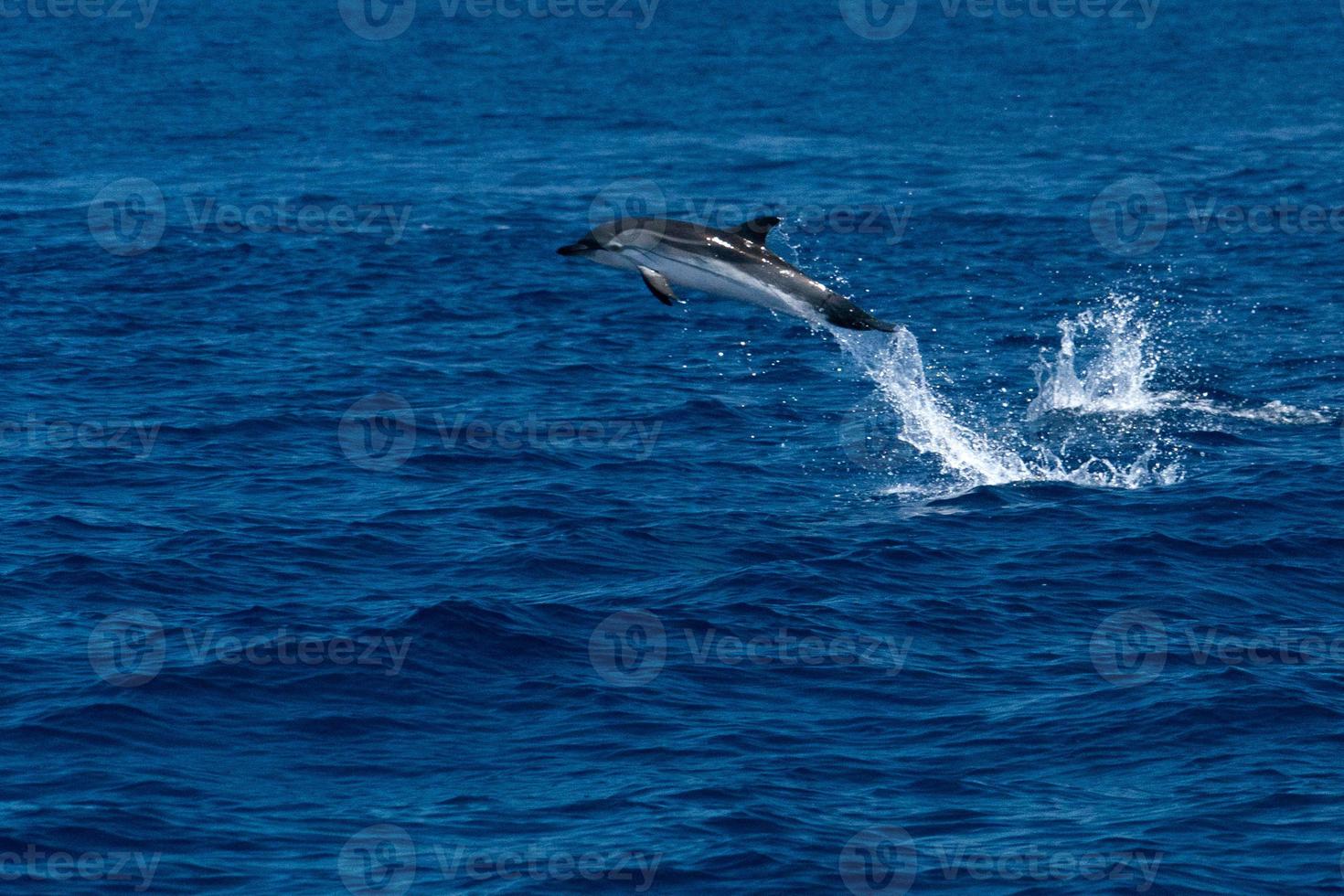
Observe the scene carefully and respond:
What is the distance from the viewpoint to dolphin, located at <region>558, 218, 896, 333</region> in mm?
24562

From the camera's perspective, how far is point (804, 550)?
28.7m

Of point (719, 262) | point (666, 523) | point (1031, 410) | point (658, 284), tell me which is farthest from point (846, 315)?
point (1031, 410)

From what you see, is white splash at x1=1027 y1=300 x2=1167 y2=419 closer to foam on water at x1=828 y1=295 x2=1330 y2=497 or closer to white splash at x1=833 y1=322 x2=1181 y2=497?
foam on water at x1=828 y1=295 x2=1330 y2=497

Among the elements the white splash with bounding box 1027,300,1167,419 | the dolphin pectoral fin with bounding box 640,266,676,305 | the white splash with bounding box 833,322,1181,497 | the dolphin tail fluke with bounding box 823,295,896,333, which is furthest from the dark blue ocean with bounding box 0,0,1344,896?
the dolphin pectoral fin with bounding box 640,266,676,305

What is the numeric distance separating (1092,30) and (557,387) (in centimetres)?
6602

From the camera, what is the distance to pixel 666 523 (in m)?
29.9

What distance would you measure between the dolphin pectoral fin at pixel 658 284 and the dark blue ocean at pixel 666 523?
4543 mm

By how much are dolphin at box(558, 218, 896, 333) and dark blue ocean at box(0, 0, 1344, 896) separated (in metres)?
4.23

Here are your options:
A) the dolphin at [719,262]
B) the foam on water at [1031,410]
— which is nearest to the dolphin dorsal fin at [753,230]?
the dolphin at [719,262]

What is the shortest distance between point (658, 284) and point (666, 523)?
658 centimetres

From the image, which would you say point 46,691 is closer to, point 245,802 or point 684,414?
point 245,802

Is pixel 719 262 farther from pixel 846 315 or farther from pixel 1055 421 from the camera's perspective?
pixel 1055 421

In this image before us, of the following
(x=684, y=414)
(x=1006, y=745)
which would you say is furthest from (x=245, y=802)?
(x=684, y=414)

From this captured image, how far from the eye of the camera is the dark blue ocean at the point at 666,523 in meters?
20.8
